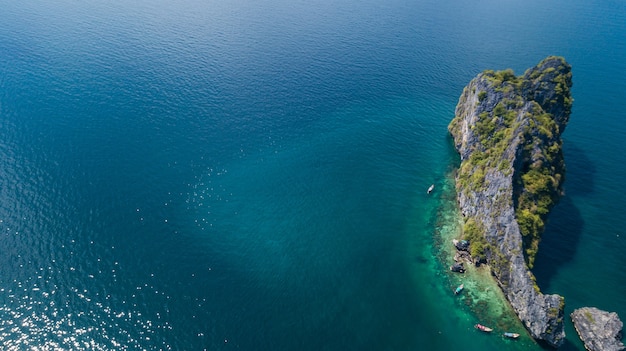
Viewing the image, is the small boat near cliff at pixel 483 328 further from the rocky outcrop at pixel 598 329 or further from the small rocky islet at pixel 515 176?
the rocky outcrop at pixel 598 329

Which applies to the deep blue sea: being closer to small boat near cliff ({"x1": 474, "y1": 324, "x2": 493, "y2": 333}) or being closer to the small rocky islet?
small boat near cliff ({"x1": 474, "y1": 324, "x2": 493, "y2": 333})

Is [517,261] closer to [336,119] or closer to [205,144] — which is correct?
[336,119]

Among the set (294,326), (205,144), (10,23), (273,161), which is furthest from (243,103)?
(10,23)

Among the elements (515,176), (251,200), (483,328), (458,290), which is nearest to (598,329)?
(483,328)

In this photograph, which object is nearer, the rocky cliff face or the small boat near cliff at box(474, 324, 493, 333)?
the small boat near cliff at box(474, 324, 493, 333)

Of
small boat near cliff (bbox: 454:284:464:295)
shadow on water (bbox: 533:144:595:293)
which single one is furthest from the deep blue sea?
small boat near cliff (bbox: 454:284:464:295)

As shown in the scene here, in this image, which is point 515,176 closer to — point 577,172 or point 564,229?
point 564,229
